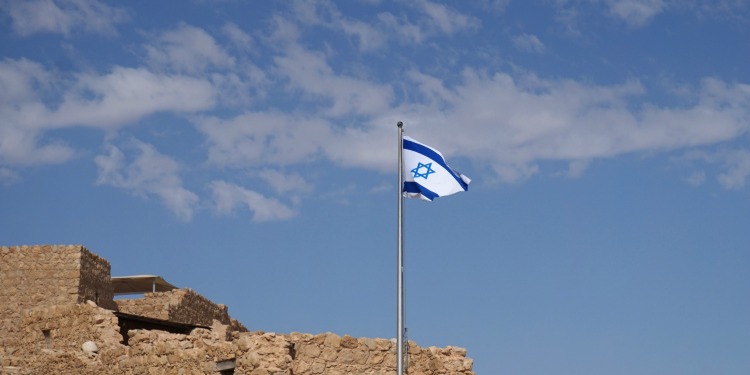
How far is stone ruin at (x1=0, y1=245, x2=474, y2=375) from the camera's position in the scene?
23.9 metres

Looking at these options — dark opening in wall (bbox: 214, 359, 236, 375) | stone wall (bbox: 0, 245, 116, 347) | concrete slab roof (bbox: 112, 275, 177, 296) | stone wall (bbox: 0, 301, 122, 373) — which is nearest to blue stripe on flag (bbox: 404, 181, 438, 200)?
dark opening in wall (bbox: 214, 359, 236, 375)

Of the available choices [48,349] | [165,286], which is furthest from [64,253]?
[165,286]

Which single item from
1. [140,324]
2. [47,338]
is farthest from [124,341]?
[47,338]

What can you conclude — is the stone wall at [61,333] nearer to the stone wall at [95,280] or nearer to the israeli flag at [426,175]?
the stone wall at [95,280]

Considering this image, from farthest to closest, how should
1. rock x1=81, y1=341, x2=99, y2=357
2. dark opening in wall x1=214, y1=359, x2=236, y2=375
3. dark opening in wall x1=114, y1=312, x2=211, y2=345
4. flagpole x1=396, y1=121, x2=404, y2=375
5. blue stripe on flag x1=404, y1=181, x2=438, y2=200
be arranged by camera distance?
dark opening in wall x1=114, y1=312, x2=211, y2=345
rock x1=81, y1=341, x2=99, y2=357
blue stripe on flag x1=404, y1=181, x2=438, y2=200
dark opening in wall x1=214, y1=359, x2=236, y2=375
flagpole x1=396, y1=121, x2=404, y2=375

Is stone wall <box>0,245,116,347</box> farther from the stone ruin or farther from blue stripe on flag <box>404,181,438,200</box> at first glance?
blue stripe on flag <box>404,181,438,200</box>

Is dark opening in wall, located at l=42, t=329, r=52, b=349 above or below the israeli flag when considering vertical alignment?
below

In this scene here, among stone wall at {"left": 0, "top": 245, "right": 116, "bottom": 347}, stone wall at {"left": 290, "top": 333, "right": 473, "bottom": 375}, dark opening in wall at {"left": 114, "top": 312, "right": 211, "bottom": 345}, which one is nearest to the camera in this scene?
stone wall at {"left": 290, "top": 333, "right": 473, "bottom": 375}

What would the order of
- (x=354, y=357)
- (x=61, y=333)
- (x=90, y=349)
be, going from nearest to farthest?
(x=354, y=357) → (x=90, y=349) → (x=61, y=333)

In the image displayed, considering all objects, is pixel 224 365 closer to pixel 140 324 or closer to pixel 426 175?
pixel 426 175

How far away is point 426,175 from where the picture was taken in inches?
958

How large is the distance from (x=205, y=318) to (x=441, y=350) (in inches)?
605

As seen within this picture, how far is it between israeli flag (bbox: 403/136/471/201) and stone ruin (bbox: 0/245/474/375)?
11.3ft

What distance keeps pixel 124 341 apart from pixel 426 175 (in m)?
9.78
